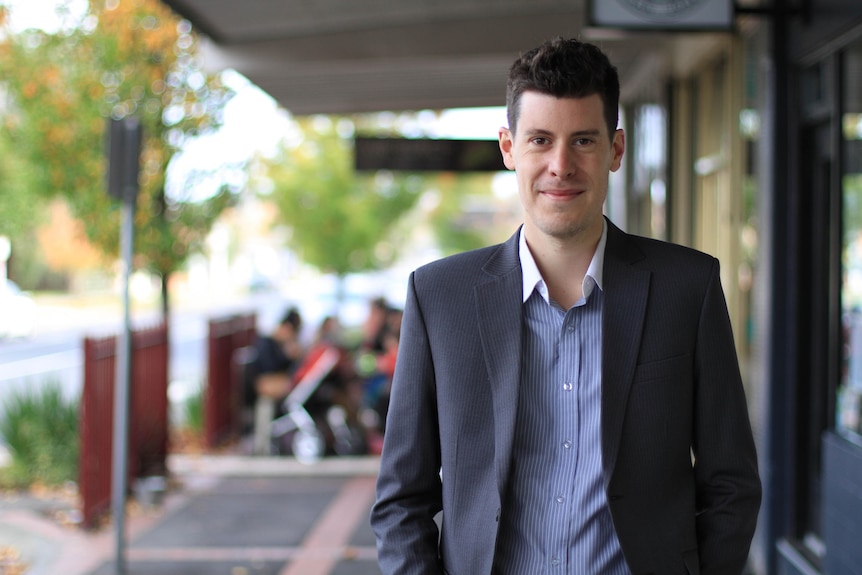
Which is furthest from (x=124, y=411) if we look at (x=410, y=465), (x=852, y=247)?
(x=410, y=465)

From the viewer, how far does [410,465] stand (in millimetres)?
2301

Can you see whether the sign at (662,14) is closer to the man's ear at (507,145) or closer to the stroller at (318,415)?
the man's ear at (507,145)

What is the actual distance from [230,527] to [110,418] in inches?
58.3

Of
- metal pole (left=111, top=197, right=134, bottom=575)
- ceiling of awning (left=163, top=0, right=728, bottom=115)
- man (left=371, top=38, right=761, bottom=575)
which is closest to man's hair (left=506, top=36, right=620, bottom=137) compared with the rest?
man (left=371, top=38, right=761, bottom=575)

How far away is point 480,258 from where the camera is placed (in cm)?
236

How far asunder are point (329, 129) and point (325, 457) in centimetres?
1491

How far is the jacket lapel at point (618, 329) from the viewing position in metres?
2.09

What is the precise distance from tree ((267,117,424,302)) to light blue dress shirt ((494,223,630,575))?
22.3 m

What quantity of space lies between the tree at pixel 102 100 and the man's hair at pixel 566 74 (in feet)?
28.7

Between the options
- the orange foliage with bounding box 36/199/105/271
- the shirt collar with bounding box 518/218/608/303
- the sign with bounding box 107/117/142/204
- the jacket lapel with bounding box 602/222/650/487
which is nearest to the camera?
the jacket lapel with bounding box 602/222/650/487

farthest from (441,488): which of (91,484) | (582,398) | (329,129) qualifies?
(329,129)

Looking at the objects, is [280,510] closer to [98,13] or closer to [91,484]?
[91,484]

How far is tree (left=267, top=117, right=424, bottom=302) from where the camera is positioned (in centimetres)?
2455

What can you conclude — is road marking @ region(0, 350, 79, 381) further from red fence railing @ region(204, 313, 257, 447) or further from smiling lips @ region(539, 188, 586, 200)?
smiling lips @ region(539, 188, 586, 200)
